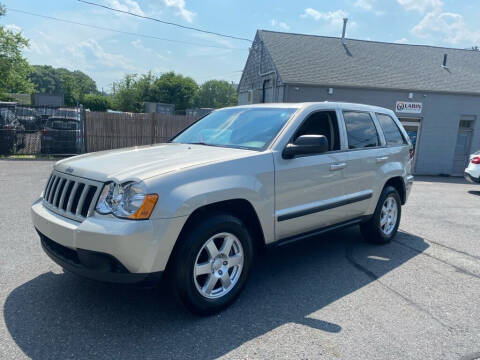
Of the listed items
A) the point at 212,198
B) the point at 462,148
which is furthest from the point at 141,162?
the point at 462,148

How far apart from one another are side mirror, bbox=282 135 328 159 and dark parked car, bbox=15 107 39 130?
13.9 meters

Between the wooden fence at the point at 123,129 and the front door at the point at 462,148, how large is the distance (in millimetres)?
13551

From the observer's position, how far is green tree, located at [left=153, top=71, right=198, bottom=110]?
2627 inches

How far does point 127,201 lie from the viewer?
267cm

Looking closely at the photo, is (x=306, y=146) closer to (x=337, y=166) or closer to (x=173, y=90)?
(x=337, y=166)

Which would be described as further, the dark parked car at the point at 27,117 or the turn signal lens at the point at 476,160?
the dark parked car at the point at 27,117

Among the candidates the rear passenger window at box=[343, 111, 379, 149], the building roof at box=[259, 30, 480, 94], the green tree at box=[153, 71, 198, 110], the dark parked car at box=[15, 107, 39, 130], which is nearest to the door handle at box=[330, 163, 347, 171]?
the rear passenger window at box=[343, 111, 379, 149]

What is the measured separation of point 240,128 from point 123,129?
43.1 feet

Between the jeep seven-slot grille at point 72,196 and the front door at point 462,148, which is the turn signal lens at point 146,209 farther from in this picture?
the front door at point 462,148

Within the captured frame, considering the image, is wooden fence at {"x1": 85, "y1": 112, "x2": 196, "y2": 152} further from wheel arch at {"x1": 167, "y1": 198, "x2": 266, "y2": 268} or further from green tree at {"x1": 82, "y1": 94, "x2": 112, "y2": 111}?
green tree at {"x1": 82, "y1": 94, "x2": 112, "y2": 111}

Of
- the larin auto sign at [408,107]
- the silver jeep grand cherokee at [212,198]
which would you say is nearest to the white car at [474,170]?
the larin auto sign at [408,107]

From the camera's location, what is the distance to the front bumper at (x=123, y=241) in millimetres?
2570

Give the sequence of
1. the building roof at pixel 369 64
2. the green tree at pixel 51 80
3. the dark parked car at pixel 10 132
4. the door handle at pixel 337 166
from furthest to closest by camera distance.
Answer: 1. the green tree at pixel 51 80
2. the building roof at pixel 369 64
3. the dark parked car at pixel 10 132
4. the door handle at pixel 337 166

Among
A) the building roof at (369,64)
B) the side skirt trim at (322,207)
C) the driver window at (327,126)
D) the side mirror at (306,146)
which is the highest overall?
the building roof at (369,64)
